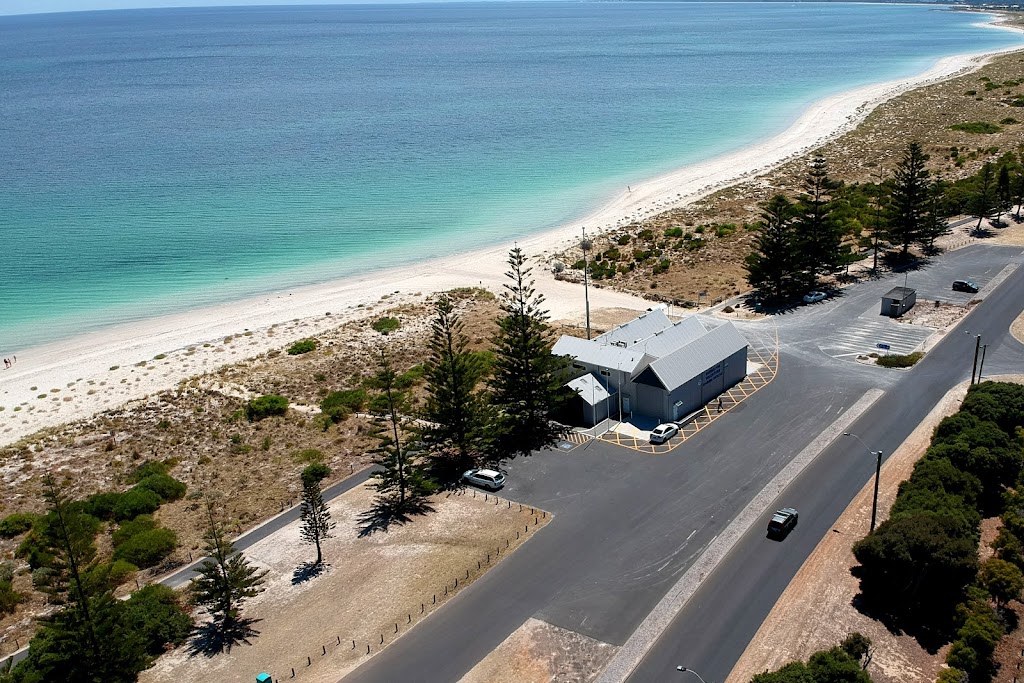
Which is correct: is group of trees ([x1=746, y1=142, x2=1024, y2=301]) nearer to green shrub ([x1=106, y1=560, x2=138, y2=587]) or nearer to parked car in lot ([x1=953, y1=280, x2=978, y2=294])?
parked car in lot ([x1=953, y1=280, x2=978, y2=294])

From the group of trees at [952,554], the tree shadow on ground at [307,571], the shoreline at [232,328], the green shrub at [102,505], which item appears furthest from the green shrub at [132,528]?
the group of trees at [952,554]

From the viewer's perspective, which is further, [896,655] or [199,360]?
[199,360]

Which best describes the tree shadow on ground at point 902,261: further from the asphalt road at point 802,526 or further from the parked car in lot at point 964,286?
the asphalt road at point 802,526

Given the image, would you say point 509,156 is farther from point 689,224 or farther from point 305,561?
point 305,561

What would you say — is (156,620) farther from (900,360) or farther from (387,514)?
(900,360)

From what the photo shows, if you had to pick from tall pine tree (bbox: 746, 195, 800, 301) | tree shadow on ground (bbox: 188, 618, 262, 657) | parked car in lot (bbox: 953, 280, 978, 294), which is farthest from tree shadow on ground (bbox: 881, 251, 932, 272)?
tree shadow on ground (bbox: 188, 618, 262, 657)

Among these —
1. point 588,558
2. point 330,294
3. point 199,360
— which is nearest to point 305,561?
point 588,558
